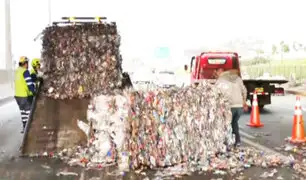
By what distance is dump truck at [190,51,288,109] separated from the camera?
61.5 feet

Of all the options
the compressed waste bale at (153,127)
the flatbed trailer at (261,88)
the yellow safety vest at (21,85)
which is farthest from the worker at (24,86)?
the flatbed trailer at (261,88)

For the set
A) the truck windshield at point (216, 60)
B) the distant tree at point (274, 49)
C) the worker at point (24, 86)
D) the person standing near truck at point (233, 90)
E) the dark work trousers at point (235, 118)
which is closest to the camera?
the person standing near truck at point (233, 90)

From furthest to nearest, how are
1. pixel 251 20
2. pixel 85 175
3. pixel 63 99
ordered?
pixel 251 20, pixel 63 99, pixel 85 175

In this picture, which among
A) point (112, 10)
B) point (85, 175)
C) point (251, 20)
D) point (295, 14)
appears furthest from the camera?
point (251, 20)

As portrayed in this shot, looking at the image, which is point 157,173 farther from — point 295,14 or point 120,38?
point 295,14

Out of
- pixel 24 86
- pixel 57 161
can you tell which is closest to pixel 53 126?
pixel 57 161

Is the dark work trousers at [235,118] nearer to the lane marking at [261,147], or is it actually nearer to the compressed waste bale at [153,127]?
the lane marking at [261,147]

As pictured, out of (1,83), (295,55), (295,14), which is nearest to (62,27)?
(1,83)

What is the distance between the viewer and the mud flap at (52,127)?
9.30 m

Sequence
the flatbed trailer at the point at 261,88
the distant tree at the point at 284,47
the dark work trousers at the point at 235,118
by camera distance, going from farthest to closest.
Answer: the distant tree at the point at 284,47, the flatbed trailer at the point at 261,88, the dark work trousers at the point at 235,118

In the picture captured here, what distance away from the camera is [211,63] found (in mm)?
19000

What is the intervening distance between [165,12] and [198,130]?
150ft

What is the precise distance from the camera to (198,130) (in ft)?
27.7

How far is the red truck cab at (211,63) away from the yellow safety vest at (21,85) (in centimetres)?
896
